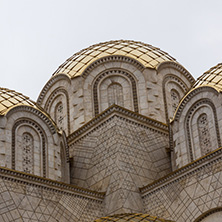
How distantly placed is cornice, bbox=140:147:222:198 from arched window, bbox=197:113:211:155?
1532mm

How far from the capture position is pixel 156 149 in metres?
33.3

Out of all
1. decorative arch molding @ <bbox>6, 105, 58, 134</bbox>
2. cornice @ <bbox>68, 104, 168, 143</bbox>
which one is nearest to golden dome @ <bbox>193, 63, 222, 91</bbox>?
cornice @ <bbox>68, 104, 168, 143</bbox>

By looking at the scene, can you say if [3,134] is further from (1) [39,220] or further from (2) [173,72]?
(2) [173,72]

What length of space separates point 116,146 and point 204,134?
11.8ft

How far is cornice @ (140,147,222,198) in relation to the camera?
94.4ft

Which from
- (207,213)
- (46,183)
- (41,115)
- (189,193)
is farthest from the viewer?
(41,115)

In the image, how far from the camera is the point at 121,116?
109ft

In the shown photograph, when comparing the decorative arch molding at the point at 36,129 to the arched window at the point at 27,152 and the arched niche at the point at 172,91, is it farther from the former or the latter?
the arched niche at the point at 172,91

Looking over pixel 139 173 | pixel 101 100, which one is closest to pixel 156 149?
pixel 139 173

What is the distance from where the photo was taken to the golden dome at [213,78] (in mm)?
31663

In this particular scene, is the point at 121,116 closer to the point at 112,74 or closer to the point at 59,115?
the point at 112,74

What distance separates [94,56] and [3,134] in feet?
28.6

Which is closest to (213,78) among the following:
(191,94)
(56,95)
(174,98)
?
(191,94)

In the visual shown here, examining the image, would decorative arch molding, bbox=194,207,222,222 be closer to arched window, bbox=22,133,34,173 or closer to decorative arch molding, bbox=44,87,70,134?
arched window, bbox=22,133,34,173
